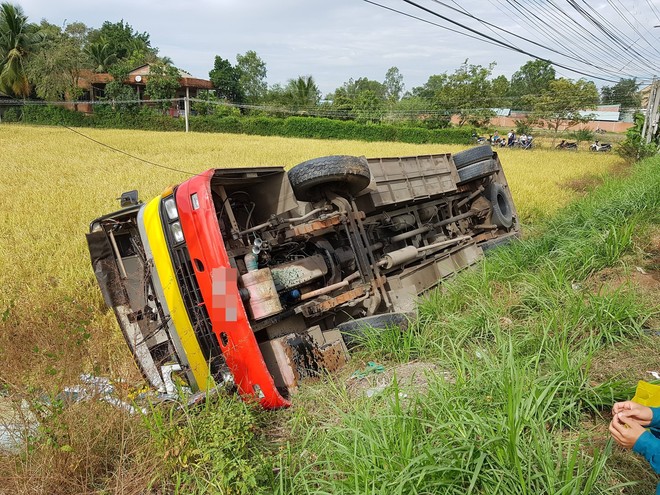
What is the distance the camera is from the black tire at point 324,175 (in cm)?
384

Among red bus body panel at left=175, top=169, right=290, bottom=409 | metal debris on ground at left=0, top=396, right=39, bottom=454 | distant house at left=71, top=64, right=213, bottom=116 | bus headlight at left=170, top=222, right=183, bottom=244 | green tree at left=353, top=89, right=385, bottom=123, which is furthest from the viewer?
green tree at left=353, top=89, right=385, bottom=123

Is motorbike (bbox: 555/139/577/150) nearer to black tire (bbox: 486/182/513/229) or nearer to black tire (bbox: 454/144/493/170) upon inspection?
black tire (bbox: 486/182/513/229)

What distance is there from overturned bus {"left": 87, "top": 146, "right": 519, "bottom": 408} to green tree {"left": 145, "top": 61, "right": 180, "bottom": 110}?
111 ft

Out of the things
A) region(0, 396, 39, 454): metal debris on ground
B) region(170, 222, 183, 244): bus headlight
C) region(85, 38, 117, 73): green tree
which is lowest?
region(0, 396, 39, 454): metal debris on ground

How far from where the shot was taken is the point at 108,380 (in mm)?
2668

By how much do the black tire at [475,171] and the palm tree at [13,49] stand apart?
125ft

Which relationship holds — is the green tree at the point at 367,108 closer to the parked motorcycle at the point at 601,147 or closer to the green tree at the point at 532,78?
the parked motorcycle at the point at 601,147

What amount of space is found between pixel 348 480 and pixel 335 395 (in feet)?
3.21

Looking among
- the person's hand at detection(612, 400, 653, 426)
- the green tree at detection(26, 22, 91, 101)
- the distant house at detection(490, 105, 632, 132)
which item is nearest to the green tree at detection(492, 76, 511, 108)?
the distant house at detection(490, 105, 632, 132)

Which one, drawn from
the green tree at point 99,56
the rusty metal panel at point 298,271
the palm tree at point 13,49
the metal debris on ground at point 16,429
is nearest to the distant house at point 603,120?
the green tree at point 99,56

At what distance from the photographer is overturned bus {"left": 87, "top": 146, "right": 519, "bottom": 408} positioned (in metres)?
3.05

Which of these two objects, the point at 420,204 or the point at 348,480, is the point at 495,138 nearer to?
the point at 420,204

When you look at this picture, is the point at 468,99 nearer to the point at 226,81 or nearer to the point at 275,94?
the point at 275,94

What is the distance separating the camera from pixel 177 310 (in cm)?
320
